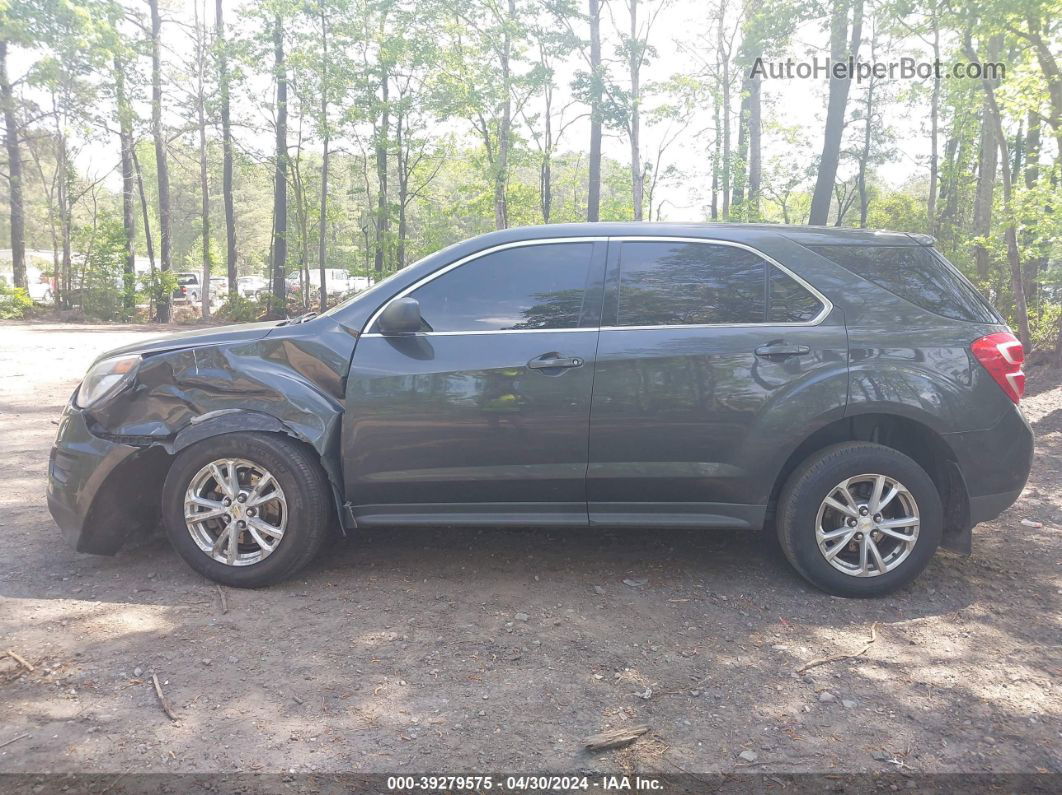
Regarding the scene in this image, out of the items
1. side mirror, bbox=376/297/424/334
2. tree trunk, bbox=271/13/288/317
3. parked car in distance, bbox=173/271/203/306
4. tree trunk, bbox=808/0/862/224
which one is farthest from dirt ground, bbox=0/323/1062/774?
parked car in distance, bbox=173/271/203/306

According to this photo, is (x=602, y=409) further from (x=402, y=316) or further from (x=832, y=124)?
(x=832, y=124)

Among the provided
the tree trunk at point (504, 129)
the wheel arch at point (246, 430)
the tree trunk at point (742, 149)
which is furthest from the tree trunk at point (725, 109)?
the wheel arch at point (246, 430)

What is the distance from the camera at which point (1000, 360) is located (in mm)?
3670

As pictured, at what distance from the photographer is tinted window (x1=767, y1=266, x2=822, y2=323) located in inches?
147

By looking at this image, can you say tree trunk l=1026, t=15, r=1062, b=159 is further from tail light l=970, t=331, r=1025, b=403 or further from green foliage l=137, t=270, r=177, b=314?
green foliage l=137, t=270, r=177, b=314

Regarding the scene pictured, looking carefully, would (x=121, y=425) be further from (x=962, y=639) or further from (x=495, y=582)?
(x=962, y=639)

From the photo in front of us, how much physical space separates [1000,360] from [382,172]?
2422 centimetres

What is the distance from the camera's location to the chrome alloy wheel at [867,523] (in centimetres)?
366

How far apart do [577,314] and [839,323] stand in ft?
4.31

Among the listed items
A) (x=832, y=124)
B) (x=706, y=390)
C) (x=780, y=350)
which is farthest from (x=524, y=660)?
(x=832, y=124)

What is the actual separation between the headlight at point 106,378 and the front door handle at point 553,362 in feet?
6.86

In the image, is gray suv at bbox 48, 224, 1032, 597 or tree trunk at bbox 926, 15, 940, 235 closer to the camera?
gray suv at bbox 48, 224, 1032, 597

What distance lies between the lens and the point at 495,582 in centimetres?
391

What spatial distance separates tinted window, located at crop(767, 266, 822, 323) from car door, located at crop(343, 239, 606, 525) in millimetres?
876
